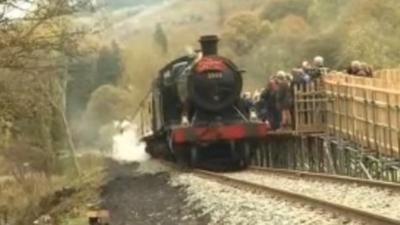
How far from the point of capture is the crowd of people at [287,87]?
82.2 ft

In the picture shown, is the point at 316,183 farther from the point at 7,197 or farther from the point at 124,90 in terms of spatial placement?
the point at 124,90

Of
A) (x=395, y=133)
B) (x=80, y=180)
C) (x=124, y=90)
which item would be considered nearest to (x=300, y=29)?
(x=124, y=90)

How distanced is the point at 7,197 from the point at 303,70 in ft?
29.3

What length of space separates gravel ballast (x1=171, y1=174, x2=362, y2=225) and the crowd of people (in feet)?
17.2

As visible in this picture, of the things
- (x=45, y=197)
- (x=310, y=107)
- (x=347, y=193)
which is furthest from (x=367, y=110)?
(x=45, y=197)

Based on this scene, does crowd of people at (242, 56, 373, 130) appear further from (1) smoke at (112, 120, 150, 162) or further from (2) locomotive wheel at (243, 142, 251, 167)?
(1) smoke at (112, 120, 150, 162)

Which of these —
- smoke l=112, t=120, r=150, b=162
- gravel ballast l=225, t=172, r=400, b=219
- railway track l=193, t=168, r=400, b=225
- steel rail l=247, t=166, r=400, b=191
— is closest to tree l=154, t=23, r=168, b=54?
smoke l=112, t=120, r=150, b=162

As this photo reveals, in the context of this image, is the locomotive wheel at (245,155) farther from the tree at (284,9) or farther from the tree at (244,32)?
the tree at (284,9)

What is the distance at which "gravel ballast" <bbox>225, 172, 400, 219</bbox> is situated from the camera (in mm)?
14812

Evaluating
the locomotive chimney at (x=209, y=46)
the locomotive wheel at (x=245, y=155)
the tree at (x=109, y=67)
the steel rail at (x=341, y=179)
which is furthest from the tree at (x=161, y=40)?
the steel rail at (x=341, y=179)

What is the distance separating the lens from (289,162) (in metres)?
29.4

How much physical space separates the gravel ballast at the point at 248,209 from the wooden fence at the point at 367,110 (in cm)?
354

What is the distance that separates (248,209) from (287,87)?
965 cm

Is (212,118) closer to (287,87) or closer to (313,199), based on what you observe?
(287,87)
